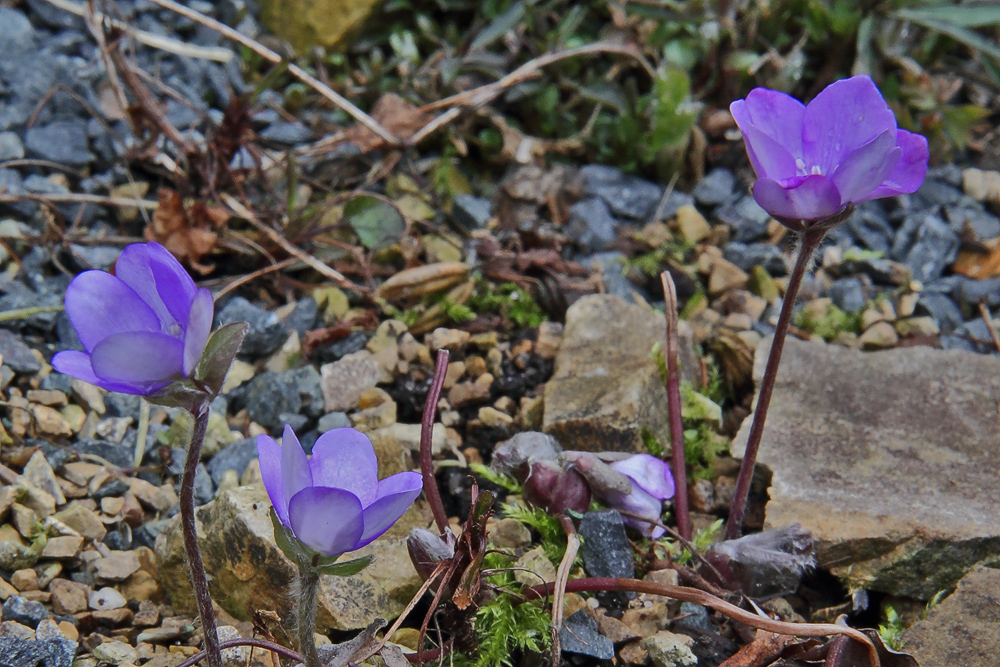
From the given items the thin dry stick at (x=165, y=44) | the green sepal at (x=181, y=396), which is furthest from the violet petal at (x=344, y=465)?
the thin dry stick at (x=165, y=44)

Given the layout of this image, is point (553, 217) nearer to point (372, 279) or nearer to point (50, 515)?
point (372, 279)

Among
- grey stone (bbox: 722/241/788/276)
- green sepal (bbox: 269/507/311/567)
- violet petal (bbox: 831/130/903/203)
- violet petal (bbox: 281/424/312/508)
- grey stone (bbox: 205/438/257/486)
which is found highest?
violet petal (bbox: 831/130/903/203)

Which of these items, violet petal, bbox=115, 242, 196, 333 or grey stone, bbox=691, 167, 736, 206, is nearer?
violet petal, bbox=115, 242, 196, 333

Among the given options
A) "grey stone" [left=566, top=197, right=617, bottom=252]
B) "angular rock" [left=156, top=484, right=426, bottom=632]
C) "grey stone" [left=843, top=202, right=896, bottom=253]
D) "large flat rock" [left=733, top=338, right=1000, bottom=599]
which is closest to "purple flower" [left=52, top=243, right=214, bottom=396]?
"angular rock" [left=156, top=484, right=426, bottom=632]

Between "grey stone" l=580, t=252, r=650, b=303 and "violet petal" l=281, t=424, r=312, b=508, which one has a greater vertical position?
"violet petal" l=281, t=424, r=312, b=508

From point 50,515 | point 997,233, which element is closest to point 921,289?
point 997,233

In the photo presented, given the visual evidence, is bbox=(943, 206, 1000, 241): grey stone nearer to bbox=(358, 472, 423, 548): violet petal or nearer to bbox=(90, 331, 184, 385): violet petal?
bbox=(358, 472, 423, 548): violet petal
